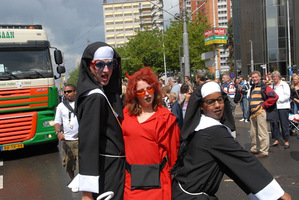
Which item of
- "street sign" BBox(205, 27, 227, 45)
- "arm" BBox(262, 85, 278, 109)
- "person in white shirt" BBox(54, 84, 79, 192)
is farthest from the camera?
"street sign" BBox(205, 27, 227, 45)

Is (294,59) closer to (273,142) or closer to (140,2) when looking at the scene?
(273,142)

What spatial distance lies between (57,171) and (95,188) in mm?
5509

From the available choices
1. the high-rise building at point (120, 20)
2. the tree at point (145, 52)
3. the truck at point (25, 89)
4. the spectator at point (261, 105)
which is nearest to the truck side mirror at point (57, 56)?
the truck at point (25, 89)

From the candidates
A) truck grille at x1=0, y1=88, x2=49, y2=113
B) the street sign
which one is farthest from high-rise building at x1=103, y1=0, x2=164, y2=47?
truck grille at x1=0, y1=88, x2=49, y2=113

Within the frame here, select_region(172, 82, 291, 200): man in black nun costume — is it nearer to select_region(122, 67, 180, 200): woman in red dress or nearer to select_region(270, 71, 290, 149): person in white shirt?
select_region(122, 67, 180, 200): woman in red dress

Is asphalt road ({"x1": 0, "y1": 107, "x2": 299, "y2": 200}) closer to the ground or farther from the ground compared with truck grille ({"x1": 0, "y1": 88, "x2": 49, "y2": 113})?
closer to the ground

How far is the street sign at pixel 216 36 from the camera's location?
14625mm

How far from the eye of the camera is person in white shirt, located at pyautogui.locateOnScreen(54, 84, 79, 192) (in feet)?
16.5

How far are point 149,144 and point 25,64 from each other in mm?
7111

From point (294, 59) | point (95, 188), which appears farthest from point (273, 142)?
point (294, 59)

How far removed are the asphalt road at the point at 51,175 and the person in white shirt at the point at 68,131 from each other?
0.65 m

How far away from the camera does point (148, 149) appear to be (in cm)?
226

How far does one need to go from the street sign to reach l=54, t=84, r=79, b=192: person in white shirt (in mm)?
10645

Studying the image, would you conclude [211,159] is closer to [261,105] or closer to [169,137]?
[169,137]
